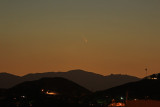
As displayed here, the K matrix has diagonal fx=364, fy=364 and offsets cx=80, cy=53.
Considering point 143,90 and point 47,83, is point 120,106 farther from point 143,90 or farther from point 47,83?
point 47,83

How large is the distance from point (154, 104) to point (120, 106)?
31.3 feet

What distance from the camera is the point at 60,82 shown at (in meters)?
157

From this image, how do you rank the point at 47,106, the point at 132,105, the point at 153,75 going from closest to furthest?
1. the point at 132,105
2. the point at 47,106
3. the point at 153,75

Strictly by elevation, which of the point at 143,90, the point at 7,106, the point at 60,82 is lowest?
the point at 7,106

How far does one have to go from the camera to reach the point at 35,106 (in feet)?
186

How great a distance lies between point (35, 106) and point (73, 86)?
96.9m

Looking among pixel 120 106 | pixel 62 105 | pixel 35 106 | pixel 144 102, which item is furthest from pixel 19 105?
pixel 144 102

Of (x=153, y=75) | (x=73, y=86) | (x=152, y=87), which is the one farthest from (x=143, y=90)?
(x=73, y=86)

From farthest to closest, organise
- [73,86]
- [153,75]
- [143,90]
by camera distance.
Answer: [73,86]
[153,75]
[143,90]

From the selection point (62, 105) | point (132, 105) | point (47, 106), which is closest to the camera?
point (132, 105)

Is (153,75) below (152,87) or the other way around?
the other way around

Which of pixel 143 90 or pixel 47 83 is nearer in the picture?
pixel 143 90

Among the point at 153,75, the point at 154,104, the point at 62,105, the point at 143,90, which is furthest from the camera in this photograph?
the point at 153,75

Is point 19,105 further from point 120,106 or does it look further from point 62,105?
point 120,106
